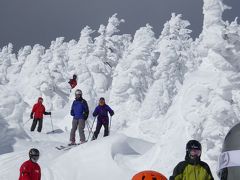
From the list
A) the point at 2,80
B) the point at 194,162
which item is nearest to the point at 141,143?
the point at 194,162

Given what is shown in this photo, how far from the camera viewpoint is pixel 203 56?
15.2 meters

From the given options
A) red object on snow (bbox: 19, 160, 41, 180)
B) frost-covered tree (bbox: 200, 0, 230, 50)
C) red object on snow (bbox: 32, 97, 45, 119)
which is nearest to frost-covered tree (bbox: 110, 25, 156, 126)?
red object on snow (bbox: 32, 97, 45, 119)

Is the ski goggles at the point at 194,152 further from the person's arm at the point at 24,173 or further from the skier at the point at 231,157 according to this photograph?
the person's arm at the point at 24,173

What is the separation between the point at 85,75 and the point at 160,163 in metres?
34.1

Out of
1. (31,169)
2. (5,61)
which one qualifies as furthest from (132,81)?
(5,61)

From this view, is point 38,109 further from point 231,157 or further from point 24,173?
point 231,157

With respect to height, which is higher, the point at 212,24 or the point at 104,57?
the point at 104,57

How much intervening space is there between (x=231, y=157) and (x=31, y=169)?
20.6 ft

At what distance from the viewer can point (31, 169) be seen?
9.51 meters

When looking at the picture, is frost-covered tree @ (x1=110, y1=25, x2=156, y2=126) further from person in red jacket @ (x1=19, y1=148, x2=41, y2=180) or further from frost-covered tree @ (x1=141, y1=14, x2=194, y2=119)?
person in red jacket @ (x1=19, y1=148, x2=41, y2=180)

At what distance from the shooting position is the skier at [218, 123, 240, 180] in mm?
3947

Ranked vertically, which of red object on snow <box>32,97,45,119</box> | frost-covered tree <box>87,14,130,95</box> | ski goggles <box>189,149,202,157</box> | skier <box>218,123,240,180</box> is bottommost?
skier <box>218,123,240,180</box>

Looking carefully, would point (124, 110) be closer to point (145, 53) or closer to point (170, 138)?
point (145, 53)

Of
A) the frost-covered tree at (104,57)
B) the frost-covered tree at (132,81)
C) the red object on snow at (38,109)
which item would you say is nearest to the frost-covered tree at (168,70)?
the frost-covered tree at (132,81)
